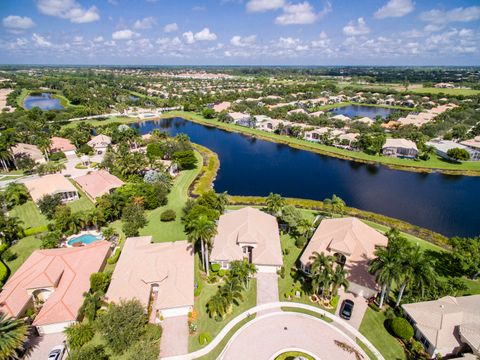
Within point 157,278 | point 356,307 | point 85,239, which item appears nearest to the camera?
point 356,307

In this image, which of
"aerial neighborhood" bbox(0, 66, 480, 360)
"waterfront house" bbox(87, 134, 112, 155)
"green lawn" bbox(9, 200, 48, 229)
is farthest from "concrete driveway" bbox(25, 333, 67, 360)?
"waterfront house" bbox(87, 134, 112, 155)

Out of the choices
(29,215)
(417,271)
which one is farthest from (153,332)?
(29,215)

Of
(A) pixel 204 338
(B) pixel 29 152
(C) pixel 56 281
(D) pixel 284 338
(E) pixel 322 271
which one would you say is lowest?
(D) pixel 284 338

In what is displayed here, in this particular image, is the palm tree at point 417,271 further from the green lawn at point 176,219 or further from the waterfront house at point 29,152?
the waterfront house at point 29,152

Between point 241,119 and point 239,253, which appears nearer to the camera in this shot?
point 239,253

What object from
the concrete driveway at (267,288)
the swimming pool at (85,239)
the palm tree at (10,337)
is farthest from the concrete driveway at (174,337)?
the swimming pool at (85,239)

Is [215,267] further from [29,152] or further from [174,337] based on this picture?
[29,152]

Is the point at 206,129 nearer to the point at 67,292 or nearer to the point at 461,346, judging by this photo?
the point at 67,292
